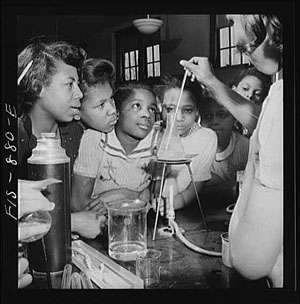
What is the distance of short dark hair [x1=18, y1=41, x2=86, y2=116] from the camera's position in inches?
74.0

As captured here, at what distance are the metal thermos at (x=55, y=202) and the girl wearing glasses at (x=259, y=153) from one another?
21.4 inches

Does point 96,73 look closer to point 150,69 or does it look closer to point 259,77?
point 150,69

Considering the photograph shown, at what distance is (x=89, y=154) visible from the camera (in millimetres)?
1916

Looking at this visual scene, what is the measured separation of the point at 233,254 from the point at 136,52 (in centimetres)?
78

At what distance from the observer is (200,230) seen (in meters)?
1.92

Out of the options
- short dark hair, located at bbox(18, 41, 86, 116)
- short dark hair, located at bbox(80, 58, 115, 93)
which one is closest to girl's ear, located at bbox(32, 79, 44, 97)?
short dark hair, located at bbox(18, 41, 86, 116)

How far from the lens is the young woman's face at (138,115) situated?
6.27ft

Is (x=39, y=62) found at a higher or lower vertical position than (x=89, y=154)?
higher

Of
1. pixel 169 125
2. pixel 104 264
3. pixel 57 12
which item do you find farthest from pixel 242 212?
pixel 57 12

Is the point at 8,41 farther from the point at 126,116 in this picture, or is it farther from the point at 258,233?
the point at 258,233

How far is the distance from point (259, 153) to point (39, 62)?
817 mm

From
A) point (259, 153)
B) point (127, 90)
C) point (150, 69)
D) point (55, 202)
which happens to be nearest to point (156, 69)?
point (150, 69)

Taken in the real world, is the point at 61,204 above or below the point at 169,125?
below

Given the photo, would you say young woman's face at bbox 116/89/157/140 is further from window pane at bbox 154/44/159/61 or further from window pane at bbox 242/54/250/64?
window pane at bbox 242/54/250/64
